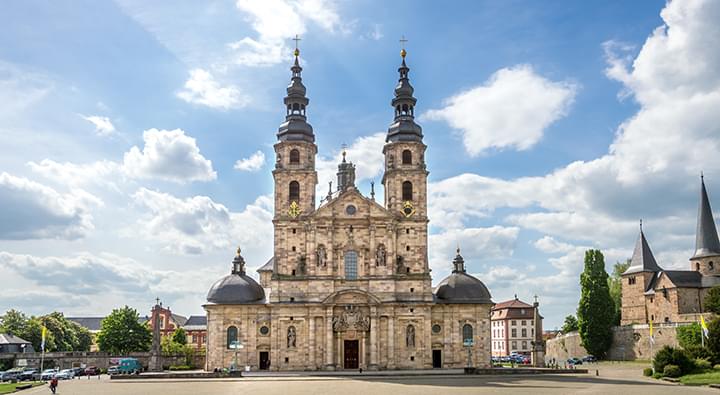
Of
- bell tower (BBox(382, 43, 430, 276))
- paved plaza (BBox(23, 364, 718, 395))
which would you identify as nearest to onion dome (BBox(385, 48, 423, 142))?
bell tower (BBox(382, 43, 430, 276))

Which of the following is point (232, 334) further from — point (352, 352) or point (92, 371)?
point (92, 371)

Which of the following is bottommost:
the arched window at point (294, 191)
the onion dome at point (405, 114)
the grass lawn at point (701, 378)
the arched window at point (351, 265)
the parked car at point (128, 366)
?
the parked car at point (128, 366)

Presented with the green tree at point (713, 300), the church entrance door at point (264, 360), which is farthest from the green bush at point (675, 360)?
the church entrance door at point (264, 360)

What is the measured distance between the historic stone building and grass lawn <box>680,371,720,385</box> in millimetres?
28236

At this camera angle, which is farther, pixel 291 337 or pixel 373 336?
pixel 291 337

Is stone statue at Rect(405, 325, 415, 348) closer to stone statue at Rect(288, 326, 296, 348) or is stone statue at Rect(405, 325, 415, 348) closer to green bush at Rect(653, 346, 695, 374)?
stone statue at Rect(288, 326, 296, 348)

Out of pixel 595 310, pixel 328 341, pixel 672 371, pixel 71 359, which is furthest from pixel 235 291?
pixel 595 310

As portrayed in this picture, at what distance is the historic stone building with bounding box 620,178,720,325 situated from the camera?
252 ft

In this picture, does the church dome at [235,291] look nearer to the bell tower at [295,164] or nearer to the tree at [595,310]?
the bell tower at [295,164]

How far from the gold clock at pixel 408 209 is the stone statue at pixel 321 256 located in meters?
7.93

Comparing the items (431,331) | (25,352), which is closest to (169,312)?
(25,352)

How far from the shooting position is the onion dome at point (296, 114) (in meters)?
66.0

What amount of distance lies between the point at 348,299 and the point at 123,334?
35865mm

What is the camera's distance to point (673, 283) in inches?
3024
